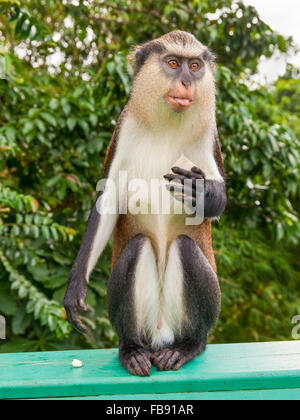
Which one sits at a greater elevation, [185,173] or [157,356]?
[185,173]

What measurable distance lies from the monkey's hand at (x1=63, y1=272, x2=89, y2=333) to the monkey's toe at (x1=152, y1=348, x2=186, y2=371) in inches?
15.8

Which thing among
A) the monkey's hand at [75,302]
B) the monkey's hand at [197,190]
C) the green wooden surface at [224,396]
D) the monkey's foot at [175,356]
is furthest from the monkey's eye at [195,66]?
the green wooden surface at [224,396]

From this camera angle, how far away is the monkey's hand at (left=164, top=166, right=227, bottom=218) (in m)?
2.42

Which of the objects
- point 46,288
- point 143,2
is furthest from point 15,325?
point 143,2

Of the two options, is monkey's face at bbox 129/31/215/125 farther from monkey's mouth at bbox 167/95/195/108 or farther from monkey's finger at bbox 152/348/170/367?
monkey's finger at bbox 152/348/170/367

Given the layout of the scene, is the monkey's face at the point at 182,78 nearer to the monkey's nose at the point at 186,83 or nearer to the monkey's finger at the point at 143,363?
the monkey's nose at the point at 186,83

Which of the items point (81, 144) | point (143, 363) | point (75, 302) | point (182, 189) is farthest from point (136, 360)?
point (81, 144)

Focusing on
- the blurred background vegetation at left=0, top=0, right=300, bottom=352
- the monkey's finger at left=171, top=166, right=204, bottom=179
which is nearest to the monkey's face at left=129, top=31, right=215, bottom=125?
the monkey's finger at left=171, top=166, right=204, bottom=179

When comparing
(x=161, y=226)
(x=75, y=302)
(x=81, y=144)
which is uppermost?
(x=81, y=144)

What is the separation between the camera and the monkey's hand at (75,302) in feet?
8.57

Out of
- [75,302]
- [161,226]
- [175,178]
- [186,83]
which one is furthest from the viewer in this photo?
[161,226]

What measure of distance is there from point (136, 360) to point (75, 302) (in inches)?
17.6

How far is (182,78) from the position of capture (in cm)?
257

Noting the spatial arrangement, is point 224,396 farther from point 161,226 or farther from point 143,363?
point 161,226
